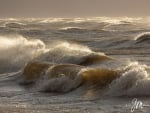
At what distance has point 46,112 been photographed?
9547 millimetres

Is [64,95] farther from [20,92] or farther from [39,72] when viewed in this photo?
[39,72]

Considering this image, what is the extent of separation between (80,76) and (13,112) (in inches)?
153

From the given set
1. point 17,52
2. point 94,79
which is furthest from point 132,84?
point 17,52

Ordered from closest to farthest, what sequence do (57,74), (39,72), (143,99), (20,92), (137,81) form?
(143,99), (137,81), (20,92), (57,74), (39,72)

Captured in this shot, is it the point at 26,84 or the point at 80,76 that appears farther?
the point at 26,84

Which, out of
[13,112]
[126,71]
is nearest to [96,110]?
[13,112]
